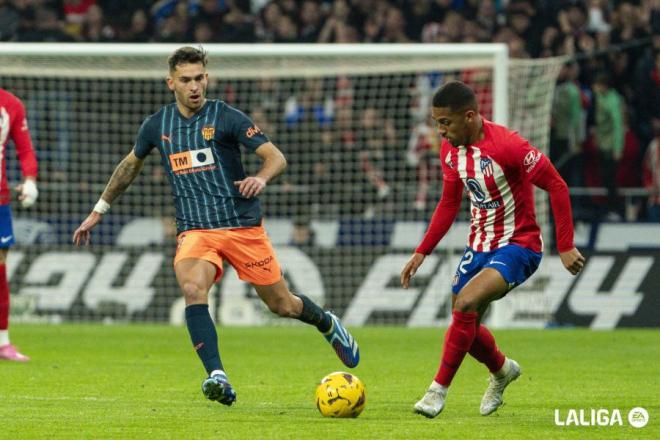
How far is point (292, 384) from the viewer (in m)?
9.52

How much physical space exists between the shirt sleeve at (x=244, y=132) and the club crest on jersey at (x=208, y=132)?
0.33 feet

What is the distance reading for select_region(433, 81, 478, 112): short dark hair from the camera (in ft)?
24.5

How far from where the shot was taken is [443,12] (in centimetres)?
1966

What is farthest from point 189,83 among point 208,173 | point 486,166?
point 486,166

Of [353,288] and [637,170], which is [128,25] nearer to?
[353,288]

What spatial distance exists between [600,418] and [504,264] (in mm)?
994

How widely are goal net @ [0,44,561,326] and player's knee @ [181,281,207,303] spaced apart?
303 inches

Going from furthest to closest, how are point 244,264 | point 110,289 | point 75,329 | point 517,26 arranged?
1. point 517,26
2. point 110,289
3. point 75,329
4. point 244,264

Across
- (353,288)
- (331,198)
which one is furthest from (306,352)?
(331,198)

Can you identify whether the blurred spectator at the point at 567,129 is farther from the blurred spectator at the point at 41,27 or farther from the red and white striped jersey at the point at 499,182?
the red and white striped jersey at the point at 499,182

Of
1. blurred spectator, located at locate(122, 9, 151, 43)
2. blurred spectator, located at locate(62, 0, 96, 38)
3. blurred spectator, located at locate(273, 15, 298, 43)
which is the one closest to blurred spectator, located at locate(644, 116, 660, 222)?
blurred spectator, located at locate(273, 15, 298, 43)

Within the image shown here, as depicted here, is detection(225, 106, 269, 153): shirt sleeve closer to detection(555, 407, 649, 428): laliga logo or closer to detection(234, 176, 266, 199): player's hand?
detection(234, 176, 266, 199): player's hand

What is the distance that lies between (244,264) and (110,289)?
27.0 feet

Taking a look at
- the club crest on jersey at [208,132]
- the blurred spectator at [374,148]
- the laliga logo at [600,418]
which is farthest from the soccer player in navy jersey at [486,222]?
the blurred spectator at [374,148]
